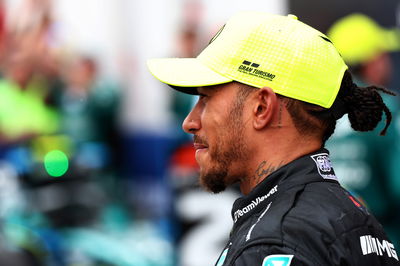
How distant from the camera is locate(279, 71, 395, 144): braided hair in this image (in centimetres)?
240

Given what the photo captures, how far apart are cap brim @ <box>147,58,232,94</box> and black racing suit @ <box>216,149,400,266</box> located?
12.9 inches

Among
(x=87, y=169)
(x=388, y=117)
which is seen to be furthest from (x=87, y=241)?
(x=388, y=117)

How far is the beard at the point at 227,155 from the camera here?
2.43 metres

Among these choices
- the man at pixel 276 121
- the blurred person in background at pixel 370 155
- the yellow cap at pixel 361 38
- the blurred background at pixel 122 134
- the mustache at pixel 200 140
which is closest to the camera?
the man at pixel 276 121

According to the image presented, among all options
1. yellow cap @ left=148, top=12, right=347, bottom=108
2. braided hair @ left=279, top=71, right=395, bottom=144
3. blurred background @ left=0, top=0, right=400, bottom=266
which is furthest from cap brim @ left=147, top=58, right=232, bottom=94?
blurred background @ left=0, top=0, right=400, bottom=266

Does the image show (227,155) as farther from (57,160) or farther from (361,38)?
(57,160)

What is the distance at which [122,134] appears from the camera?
1096cm

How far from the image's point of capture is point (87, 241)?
7.49 metres

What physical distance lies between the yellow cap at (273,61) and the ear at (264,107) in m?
0.02

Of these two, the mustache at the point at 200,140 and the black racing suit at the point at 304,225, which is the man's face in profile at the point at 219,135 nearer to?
the mustache at the point at 200,140

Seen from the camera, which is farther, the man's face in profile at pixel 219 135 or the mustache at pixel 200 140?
the mustache at pixel 200 140

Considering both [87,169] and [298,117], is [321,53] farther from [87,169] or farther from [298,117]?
[87,169]

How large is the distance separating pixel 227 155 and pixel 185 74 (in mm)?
267

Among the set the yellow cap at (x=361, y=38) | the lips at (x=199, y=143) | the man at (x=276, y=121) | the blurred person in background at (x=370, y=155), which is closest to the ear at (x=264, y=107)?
the man at (x=276, y=121)
